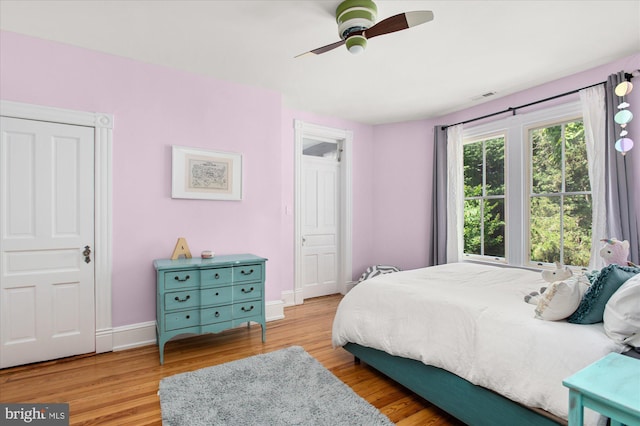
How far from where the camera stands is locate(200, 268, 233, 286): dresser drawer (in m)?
2.84

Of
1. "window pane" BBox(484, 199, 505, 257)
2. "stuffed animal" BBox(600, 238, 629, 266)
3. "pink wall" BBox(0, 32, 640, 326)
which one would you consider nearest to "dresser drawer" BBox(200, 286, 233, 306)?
"pink wall" BBox(0, 32, 640, 326)

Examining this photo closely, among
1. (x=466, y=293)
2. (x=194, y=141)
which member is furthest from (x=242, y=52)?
(x=466, y=293)

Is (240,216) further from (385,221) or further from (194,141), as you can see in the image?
(385,221)

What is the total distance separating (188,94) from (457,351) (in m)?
3.27

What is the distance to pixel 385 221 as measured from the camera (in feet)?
16.6

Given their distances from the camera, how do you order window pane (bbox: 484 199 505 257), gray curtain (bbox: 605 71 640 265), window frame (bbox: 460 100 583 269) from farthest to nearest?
window pane (bbox: 484 199 505 257) → window frame (bbox: 460 100 583 269) → gray curtain (bbox: 605 71 640 265)

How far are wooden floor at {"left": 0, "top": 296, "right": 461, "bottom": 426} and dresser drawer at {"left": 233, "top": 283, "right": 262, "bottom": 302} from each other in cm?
46

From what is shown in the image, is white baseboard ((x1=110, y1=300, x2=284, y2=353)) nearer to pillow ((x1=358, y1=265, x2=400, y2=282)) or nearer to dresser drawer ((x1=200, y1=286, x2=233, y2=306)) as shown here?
dresser drawer ((x1=200, y1=286, x2=233, y2=306))

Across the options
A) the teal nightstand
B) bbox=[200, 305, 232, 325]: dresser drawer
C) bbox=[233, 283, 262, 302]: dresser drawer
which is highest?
the teal nightstand

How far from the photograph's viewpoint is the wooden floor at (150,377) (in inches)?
78.2

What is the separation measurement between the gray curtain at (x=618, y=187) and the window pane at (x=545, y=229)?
0.58m

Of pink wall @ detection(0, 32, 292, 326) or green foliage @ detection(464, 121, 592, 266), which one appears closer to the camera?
pink wall @ detection(0, 32, 292, 326)

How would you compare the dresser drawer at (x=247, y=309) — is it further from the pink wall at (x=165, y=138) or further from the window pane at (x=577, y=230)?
the window pane at (x=577, y=230)

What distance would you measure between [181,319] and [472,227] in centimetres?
360
